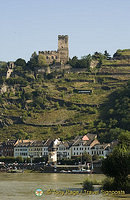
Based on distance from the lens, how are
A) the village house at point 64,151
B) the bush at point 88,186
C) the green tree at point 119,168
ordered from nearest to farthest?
the green tree at point 119,168, the bush at point 88,186, the village house at point 64,151

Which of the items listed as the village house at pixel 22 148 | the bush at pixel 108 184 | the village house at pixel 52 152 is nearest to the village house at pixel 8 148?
the village house at pixel 22 148

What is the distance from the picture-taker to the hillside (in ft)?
534

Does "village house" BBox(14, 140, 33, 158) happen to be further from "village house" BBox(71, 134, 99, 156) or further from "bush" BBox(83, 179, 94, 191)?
"bush" BBox(83, 179, 94, 191)

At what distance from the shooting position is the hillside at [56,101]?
162750 mm

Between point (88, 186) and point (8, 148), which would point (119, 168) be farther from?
point (8, 148)

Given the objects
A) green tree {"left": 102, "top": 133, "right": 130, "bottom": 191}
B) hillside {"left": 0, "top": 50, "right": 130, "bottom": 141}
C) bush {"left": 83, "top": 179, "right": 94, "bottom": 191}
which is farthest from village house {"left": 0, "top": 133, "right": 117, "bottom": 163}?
green tree {"left": 102, "top": 133, "right": 130, "bottom": 191}

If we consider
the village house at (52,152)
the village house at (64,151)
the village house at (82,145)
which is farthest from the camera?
the village house at (64,151)

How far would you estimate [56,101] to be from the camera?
179 m

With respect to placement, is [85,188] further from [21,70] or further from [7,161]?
[21,70]

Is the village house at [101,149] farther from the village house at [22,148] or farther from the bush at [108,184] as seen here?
the bush at [108,184]

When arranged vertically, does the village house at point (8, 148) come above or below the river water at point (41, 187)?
above

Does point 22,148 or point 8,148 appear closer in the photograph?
point 22,148

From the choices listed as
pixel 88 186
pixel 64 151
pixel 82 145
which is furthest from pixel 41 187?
pixel 64 151

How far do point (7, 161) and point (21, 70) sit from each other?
5645cm
